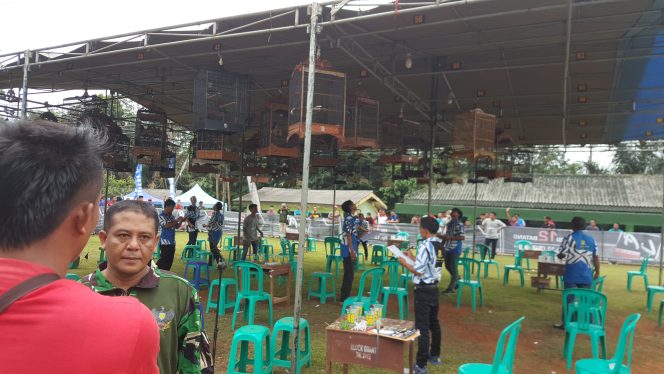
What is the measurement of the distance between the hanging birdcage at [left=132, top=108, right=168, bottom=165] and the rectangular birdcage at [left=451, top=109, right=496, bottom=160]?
586cm

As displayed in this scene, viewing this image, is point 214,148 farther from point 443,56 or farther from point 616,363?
point 616,363

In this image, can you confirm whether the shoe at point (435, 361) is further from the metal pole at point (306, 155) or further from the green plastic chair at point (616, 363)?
the metal pole at point (306, 155)

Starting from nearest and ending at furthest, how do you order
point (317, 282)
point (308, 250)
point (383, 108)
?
point (317, 282) < point (383, 108) < point (308, 250)

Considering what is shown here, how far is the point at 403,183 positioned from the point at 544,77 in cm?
2391

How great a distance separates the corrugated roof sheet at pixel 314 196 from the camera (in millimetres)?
31875

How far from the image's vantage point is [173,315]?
6.68 ft

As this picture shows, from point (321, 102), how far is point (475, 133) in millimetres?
2712

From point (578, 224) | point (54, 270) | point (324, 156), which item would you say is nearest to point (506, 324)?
point (578, 224)

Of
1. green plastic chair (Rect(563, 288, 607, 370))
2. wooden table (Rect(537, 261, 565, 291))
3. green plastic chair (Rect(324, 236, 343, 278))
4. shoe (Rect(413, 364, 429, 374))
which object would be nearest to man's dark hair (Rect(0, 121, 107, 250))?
shoe (Rect(413, 364, 429, 374))

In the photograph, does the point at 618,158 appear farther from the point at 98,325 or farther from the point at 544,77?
the point at 98,325

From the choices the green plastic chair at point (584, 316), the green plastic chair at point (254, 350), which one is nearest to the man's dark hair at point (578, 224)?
the green plastic chair at point (584, 316)

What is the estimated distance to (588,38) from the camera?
6500mm

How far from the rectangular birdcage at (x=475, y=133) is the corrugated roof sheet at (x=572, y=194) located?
16.6m

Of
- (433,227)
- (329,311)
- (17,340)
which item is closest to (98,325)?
(17,340)
